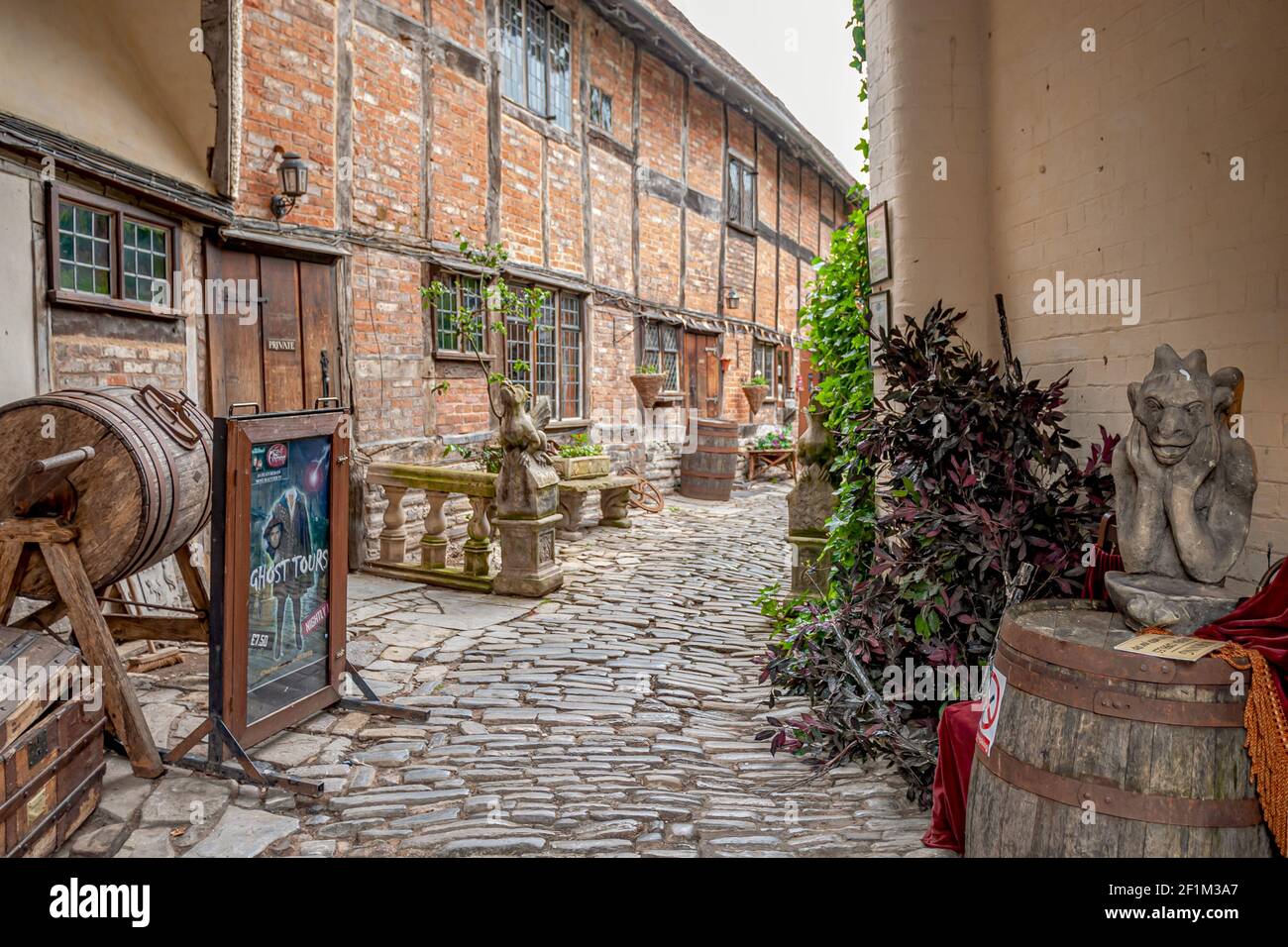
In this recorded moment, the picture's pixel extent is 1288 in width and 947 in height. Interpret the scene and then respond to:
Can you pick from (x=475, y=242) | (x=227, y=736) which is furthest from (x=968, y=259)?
(x=475, y=242)

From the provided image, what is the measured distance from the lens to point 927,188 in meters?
4.40

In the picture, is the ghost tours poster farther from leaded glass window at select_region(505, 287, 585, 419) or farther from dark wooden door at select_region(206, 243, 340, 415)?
leaded glass window at select_region(505, 287, 585, 419)

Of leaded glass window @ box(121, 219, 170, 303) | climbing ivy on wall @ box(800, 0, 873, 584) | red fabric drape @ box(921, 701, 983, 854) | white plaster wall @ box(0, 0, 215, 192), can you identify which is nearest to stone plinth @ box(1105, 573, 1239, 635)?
red fabric drape @ box(921, 701, 983, 854)

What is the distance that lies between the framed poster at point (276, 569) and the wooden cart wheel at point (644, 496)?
306 inches

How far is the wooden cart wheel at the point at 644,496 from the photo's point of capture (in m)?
12.1

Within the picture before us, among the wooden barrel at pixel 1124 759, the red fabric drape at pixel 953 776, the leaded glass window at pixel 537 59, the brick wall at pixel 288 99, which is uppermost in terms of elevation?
the leaded glass window at pixel 537 59

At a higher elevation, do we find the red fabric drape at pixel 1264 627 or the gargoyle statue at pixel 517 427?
the gargoyle statue at pixel 517 427

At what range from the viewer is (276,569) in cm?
368

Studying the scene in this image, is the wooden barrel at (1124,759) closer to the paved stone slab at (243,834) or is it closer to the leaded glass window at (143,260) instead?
the paved stone slab at (243,834)

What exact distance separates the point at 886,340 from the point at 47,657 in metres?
3.53

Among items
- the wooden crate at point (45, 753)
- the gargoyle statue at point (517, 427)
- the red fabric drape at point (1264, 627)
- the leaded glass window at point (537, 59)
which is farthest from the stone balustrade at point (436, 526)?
the red fabric drape at point (1264, 627)

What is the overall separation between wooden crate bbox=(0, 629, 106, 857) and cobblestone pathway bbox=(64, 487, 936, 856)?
0.15 m

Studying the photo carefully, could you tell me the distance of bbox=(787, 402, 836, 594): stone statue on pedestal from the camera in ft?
19.7

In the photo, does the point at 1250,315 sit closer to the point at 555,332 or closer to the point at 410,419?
the point at 410,419
